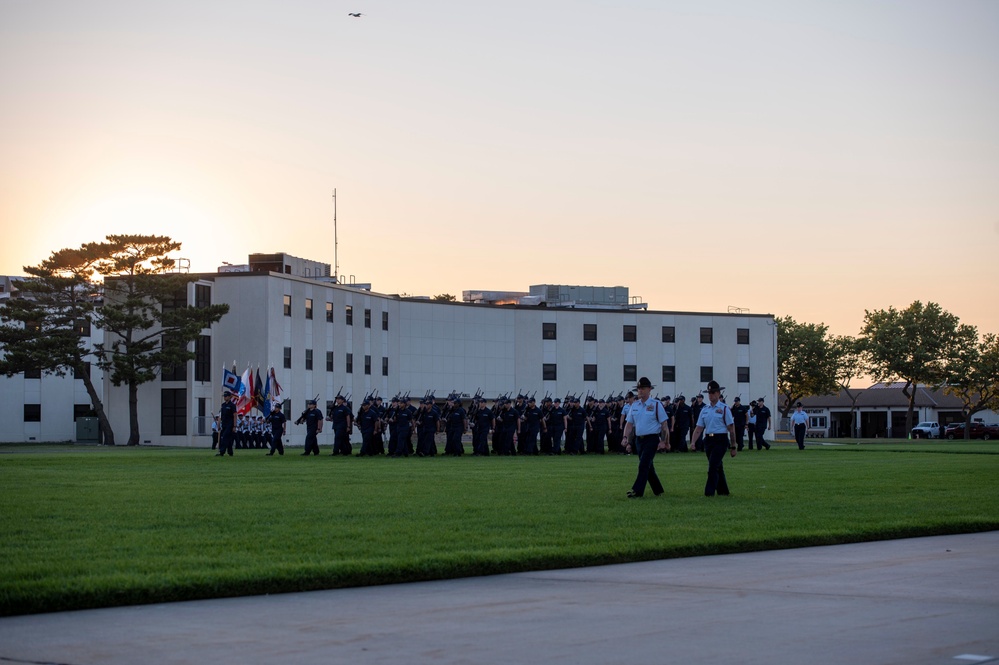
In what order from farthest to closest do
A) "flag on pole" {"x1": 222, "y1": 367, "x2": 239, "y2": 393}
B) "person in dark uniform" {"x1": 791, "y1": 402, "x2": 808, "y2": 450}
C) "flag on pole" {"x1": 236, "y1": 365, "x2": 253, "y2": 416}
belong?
"flag on pole" {"x1": 236, "y1": 365, "x2": 253, "y2": 416} → "flag on pole" {"x1": 222, "y1": 367, "x2": 239, "y2": 393} → "person in dark uniform" {"x1": 791, "y1": 402, "x2": 808, "y2": 450}

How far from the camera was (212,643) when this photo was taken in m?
8.18

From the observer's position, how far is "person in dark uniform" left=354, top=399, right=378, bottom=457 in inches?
1697

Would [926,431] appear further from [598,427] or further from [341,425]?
[341,425]

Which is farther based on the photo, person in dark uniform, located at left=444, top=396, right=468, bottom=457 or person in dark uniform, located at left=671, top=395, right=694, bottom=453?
person in dark uniform, located at left=671, top=395, right=694, bottom=453

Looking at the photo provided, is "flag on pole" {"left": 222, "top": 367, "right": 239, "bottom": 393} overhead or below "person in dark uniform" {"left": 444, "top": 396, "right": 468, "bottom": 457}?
overhead

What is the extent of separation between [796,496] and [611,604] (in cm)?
1165

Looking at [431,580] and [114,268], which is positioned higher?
[114,268]

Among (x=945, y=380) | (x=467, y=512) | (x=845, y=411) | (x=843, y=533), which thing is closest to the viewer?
(x=843, y=533)

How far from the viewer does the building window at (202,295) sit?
7288cm

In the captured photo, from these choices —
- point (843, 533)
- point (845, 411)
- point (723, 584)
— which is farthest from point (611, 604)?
point (845, 411)

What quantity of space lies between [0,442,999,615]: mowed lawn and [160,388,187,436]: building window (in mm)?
45814

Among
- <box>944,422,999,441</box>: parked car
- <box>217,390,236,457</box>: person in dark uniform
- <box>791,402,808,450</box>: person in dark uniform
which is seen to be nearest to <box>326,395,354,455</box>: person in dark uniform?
<box>217,390,236,457</box>: person in dark uniform

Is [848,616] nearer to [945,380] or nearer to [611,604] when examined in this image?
[611,604]

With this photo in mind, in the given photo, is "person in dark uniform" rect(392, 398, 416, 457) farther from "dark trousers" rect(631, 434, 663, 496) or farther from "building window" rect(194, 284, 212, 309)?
"building window" rect(194, 284, 212, 309)
